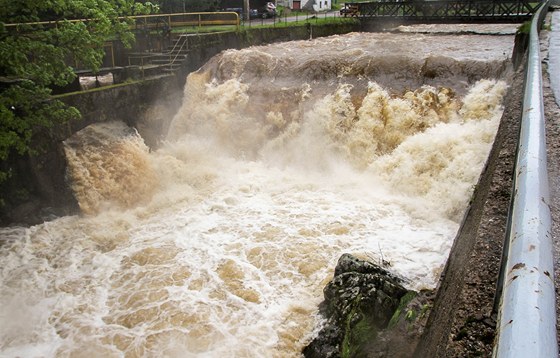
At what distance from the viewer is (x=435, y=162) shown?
10.2 metres

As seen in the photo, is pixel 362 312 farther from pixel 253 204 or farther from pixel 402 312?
pixel 253 204

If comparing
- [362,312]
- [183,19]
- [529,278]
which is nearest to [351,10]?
[183,19]

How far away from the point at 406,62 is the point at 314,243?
649cm

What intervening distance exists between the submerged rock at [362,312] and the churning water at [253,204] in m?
0.50

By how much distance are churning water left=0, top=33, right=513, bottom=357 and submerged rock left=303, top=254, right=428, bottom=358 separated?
19.8 inches

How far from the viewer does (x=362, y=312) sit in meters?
5.78

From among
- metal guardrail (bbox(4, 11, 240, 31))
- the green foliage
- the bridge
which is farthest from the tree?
the bridge

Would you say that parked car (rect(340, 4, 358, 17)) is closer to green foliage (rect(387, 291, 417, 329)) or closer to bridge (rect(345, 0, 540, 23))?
bridge (rect(345, 0, 540, 23))

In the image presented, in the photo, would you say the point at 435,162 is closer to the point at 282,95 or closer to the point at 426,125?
the point at 426,125

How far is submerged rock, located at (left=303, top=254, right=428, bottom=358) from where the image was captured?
5355mm

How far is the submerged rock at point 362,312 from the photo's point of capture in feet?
17.6

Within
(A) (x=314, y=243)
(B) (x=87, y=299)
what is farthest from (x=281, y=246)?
(B) (x=87, y=299)

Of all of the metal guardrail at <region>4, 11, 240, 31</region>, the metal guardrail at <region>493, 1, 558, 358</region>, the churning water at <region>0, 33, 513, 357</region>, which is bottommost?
the churning water at <region>0, 33, 513, 357</region>

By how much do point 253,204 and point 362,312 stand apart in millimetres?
5015
